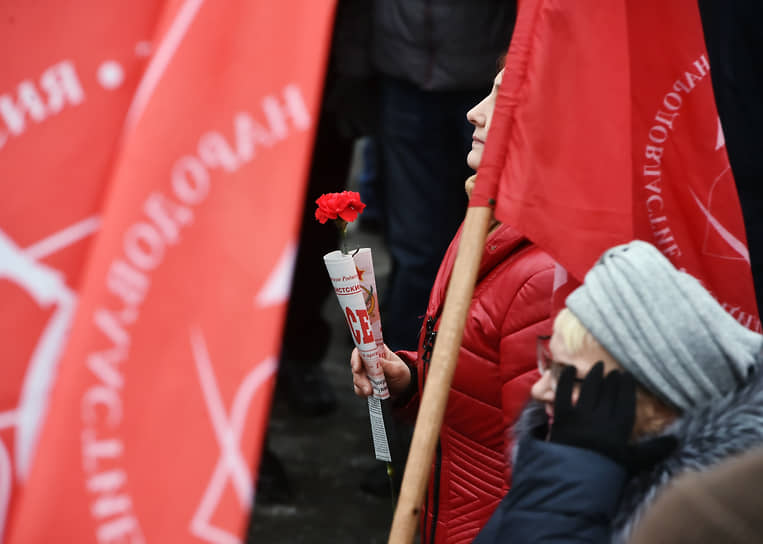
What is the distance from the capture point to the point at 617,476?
1.37 meters

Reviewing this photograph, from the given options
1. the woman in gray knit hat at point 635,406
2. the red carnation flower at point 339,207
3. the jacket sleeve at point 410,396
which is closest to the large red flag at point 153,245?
the woman in gray knit hat at point 635,406

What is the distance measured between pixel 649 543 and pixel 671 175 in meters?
1.01

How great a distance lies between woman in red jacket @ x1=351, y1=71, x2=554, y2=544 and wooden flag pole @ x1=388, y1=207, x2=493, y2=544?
248 mm

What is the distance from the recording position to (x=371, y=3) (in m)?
4.01

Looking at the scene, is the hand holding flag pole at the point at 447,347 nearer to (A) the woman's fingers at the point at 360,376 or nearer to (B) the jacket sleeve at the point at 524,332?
(B) the jacket sleeve at the point at 524,332

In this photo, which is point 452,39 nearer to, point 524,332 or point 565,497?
point 524,332

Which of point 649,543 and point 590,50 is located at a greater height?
point 590,50

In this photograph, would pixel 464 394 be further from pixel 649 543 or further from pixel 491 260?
pixel 649 543

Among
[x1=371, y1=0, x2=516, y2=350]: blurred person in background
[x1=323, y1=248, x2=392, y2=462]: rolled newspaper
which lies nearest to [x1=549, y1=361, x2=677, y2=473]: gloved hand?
[x1=323, y1=248, x2=392, y2=462]: rolled newspaper

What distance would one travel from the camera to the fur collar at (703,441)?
4.42ft

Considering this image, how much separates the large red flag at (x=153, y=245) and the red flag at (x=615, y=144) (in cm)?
50

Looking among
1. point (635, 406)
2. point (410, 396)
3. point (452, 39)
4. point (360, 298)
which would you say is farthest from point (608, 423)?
point (452, 39)

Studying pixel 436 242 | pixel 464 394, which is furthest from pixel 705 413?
pixel 436 242

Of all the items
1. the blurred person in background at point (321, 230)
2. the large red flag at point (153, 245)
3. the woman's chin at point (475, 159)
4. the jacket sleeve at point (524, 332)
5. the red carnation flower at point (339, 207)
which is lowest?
the blurred person in background at point (321, 230)
